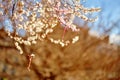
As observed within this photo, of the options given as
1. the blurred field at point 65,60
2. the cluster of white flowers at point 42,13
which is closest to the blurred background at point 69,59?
the blurred field at point 65,60

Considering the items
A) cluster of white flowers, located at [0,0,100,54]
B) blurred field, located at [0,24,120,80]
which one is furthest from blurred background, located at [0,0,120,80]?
cluster of white flowers, located at [0,0,100,54]

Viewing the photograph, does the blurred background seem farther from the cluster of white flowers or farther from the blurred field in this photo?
the cluster of white flowers

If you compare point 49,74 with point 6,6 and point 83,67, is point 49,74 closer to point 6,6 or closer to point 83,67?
point 83,67

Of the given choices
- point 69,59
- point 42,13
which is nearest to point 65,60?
point 69,59

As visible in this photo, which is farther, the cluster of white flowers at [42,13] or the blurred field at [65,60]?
the blurred field at [65,60]

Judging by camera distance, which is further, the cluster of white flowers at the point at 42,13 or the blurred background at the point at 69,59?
the blurred background at the point at 69,59

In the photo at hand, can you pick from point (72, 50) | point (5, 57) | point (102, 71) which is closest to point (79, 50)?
point (72, 50)

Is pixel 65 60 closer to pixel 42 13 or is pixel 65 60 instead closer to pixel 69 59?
pixel 69 59

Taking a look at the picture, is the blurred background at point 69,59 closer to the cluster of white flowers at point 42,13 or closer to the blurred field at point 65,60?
the blurred field at point 65,60

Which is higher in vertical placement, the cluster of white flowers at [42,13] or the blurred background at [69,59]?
the blurred background at [69,59]
